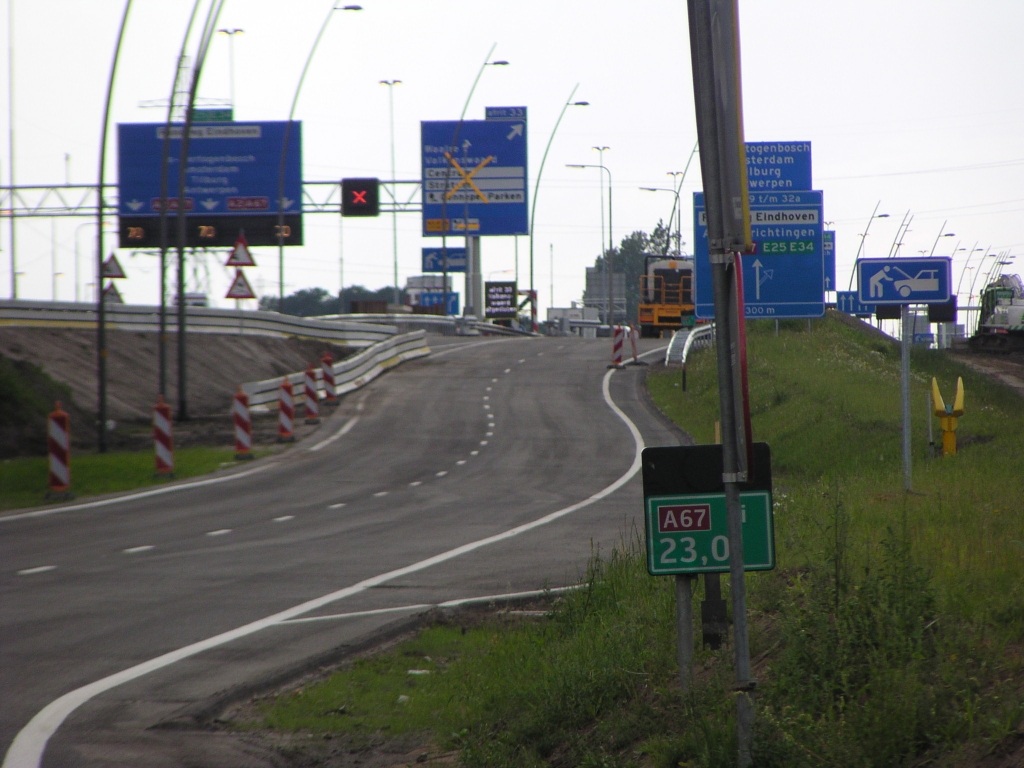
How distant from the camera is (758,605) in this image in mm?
6531

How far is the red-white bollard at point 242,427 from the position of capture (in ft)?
74.2

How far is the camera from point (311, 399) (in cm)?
2864

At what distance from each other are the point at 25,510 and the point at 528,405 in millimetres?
17553

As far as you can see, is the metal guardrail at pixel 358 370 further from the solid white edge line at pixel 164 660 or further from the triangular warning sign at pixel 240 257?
the solid white edge line at pixel 164 660

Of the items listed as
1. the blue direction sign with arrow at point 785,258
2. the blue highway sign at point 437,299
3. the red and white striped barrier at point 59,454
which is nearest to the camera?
the red and white striped barrier at point 59,454

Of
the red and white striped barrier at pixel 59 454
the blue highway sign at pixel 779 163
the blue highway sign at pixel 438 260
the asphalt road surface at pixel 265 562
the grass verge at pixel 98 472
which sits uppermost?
the blue highway sign at pixel 438 260

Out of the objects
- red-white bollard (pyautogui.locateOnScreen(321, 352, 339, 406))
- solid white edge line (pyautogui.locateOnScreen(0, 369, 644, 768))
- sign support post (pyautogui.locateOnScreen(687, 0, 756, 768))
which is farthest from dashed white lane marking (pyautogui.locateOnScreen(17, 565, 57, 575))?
red-white bollard (pyautogui.locateOnScreen(321, 352, 339, 406))

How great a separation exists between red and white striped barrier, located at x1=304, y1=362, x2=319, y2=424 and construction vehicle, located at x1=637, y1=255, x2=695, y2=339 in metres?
35.1

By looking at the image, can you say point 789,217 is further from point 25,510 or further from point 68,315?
point 68,315

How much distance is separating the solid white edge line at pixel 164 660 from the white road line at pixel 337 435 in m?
10.3

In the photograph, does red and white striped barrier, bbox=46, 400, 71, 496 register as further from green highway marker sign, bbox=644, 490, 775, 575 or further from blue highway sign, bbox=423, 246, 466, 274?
blue highway sign, bbox=423, 246, 466, 274

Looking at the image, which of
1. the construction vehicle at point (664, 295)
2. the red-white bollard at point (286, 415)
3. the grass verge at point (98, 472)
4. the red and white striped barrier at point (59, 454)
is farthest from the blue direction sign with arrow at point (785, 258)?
the construction vehicle at point (664, 295)

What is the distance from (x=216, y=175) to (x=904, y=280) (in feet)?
144

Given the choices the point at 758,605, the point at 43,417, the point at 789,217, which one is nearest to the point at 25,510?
the point at 43,417
